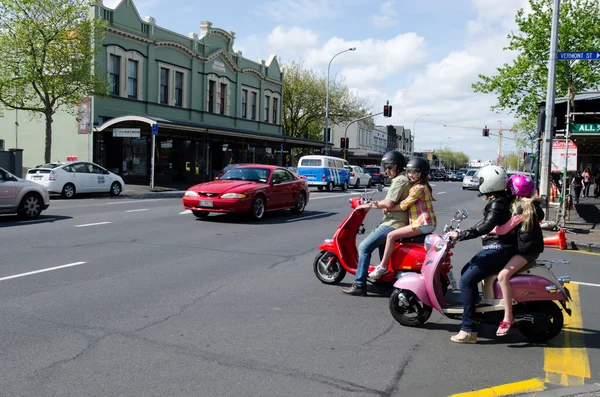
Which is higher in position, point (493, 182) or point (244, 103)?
point (244, 103)

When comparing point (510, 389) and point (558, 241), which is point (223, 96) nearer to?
point (558, 241)

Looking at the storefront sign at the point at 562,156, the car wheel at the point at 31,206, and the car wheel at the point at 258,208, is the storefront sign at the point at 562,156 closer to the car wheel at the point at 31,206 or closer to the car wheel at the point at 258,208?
the car wheel at the point at 258,208

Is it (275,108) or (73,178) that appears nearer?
(73,178)

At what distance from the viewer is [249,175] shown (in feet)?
49.0

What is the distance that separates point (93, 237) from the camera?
10531 mm

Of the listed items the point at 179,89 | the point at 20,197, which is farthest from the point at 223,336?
the point at 179,89

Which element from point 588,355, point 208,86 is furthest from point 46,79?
point 588,355

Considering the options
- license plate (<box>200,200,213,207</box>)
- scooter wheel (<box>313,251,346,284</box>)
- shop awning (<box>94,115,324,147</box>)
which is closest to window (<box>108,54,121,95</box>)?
shop awning (<box>94,115,324,147</box>)

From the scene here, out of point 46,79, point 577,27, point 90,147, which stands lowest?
point 90,147

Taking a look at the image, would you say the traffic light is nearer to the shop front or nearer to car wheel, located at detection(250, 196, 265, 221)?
the shop front

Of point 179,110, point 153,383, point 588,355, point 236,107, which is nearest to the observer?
point 153,383

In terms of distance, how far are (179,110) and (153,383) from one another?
3425 centimetres

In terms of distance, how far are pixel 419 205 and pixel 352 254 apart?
A: 49.9 inches

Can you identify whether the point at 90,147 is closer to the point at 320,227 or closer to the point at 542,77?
the point at 320,227
